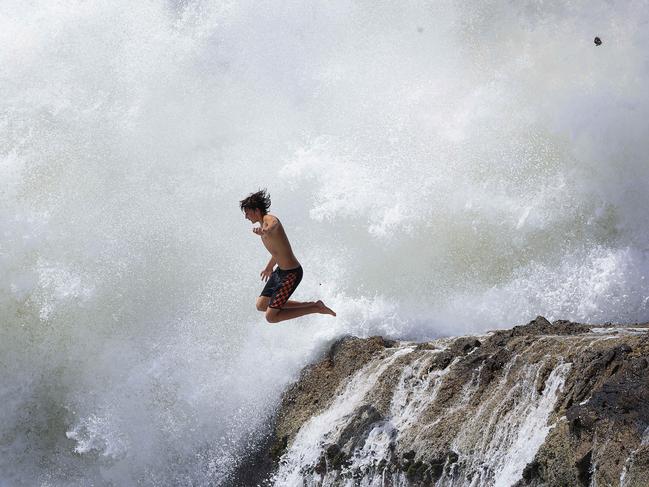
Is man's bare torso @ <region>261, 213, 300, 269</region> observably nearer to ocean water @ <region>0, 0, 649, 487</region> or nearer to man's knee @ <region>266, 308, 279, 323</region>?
man's knee @ <region>266, 308, 279, 323</region>

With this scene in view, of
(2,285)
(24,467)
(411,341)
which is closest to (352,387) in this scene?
(411,341)

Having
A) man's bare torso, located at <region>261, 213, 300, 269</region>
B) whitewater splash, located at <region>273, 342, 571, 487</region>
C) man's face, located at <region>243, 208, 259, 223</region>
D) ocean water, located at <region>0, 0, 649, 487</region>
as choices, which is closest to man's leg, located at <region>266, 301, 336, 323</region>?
man's bare torso, located at <region>261, 213, 300, 269</region>

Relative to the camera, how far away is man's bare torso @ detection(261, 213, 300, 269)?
862 cm

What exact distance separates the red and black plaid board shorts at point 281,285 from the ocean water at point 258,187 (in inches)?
136

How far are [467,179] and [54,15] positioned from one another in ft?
35.2

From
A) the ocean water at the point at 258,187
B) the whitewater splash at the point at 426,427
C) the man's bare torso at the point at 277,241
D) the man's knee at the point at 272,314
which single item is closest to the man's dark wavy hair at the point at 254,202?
the man's bare torso at the point at 277,241

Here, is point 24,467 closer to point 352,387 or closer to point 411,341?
point 352,387

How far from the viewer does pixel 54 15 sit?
1927 centimetres

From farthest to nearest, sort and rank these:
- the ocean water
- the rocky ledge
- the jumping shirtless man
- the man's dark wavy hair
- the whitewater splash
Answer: the ocean water → the whitewater splash → the jumping shirtless man → the man's dark wavy hair → the rocky ledge

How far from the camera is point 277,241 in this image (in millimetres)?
8898

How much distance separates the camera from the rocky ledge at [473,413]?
812cm

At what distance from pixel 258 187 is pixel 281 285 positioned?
6673mm

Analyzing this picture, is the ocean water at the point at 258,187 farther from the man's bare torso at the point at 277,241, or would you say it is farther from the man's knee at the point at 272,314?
the man's bare torso at the point at 277,241

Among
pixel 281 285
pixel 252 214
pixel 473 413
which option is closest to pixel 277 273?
pixel 281 285
